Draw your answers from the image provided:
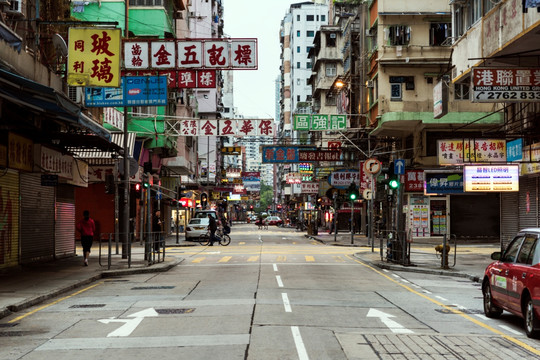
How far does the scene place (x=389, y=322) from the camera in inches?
501

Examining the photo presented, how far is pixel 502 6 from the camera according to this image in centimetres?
2022

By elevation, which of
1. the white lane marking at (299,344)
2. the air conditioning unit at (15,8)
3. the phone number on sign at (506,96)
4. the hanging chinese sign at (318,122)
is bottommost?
the white lane marking at (299,344)

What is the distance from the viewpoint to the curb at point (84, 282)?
14434 millimetres

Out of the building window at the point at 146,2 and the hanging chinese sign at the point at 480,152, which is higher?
the building window at the point at 146,2

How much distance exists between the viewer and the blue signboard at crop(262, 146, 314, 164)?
48.9 meters

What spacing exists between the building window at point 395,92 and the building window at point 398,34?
8.64 feet

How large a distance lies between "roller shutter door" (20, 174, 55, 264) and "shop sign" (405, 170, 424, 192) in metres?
23.6

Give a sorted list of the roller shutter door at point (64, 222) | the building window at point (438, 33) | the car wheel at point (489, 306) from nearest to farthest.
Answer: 1. the car wheel at point (489, 306)
2. the roller shutter door at point (64, 222)
3. the building window at point (438, 33)

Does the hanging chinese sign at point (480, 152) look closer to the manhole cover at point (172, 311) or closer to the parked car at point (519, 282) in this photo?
the parked car at point (519, 282)

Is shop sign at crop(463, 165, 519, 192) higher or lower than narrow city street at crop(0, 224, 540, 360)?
higher

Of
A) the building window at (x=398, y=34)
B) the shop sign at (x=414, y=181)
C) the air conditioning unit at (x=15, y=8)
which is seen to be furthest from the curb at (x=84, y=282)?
the building window at (x=398, y=34)

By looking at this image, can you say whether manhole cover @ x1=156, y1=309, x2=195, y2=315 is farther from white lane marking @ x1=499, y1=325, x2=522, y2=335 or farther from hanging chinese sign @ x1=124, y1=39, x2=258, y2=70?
hanging chinese sign @ x1=124, y1=39, x2=258, y2=70

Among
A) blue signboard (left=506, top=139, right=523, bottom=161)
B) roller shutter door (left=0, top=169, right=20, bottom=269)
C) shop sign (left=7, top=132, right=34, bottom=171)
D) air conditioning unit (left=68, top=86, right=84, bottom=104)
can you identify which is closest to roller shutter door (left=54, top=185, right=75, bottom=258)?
air conditioning unit (left=68, top=86, right=84, bottom=104)

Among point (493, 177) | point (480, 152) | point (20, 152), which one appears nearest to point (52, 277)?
point (20, 152)
